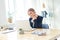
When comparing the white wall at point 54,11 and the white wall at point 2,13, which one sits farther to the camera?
the white wall at point 54,11

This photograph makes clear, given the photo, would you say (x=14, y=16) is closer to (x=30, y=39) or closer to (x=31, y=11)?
(x=31, y=11)

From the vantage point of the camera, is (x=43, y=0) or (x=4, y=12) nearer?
(x=4, y=12)

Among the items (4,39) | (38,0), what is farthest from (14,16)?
(4,39)

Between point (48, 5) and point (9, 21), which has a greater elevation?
point (48, 5)

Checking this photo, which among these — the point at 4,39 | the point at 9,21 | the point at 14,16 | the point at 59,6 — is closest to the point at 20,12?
the point at 14,16

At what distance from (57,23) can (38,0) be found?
1.09 m

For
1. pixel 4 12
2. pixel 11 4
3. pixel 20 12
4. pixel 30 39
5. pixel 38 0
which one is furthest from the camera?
pixel 38 0

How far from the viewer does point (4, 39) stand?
2266mm

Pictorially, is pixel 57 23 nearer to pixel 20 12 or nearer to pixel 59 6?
pixel 59 6

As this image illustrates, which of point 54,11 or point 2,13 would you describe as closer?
point 2,13

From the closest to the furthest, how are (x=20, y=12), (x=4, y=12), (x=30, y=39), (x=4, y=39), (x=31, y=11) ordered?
(x=30, y=39)
(x=4, y=39)
(x=31, y=11)
(x=4, y=12)
(x=20, y=12)

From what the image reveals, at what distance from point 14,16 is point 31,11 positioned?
88 cm

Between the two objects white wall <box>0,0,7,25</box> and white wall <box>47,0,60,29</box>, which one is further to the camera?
white wall <box>47,0,60,29</box>

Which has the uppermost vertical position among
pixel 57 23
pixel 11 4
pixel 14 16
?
pixel 11 4
